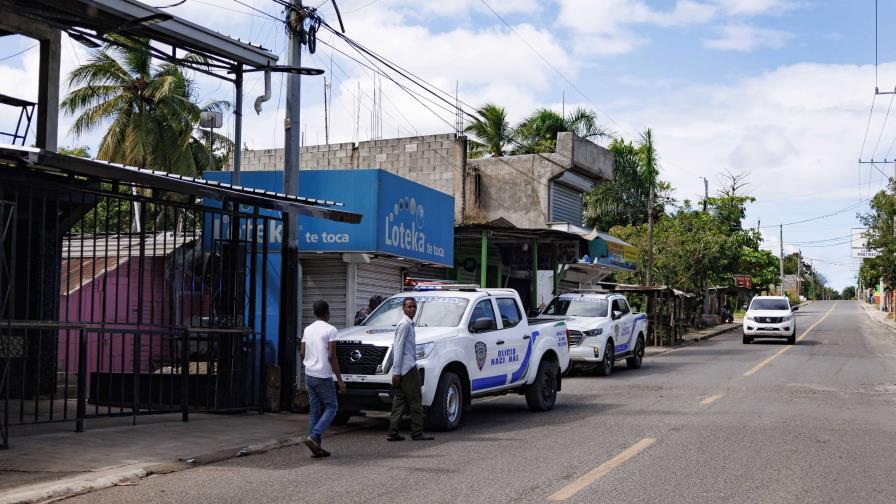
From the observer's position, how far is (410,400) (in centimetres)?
1184

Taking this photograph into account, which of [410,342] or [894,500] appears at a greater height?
[410,342]

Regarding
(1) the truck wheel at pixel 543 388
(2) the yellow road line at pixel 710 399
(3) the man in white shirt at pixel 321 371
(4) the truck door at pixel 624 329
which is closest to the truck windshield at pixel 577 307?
(4) the truck door at pixel 624 329

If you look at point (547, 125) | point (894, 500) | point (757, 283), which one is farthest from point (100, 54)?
Result: point (757, 283)

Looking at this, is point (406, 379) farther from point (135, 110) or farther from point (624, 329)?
point (135, 110)

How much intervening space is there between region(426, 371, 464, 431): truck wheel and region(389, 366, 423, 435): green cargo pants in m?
0.64

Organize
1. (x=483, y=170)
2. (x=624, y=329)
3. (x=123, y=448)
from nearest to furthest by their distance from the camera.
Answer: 1. (x=123, y=448)
2. (x=624, y=329)
3. (x=483, y=170)

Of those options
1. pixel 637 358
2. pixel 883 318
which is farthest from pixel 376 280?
pixel 883 318

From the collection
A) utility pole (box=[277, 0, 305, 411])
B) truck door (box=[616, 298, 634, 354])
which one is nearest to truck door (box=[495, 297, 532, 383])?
utility pole (box=[277, 0, 305, 411])

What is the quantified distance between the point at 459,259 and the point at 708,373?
28.7 ft

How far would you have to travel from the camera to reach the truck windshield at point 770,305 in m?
36.0

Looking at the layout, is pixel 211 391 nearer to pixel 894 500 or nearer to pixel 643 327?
pixel 894 500

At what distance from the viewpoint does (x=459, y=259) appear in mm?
28547

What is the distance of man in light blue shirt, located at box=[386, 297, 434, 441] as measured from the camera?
11711 millimetres

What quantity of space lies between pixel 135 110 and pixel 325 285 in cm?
2053
